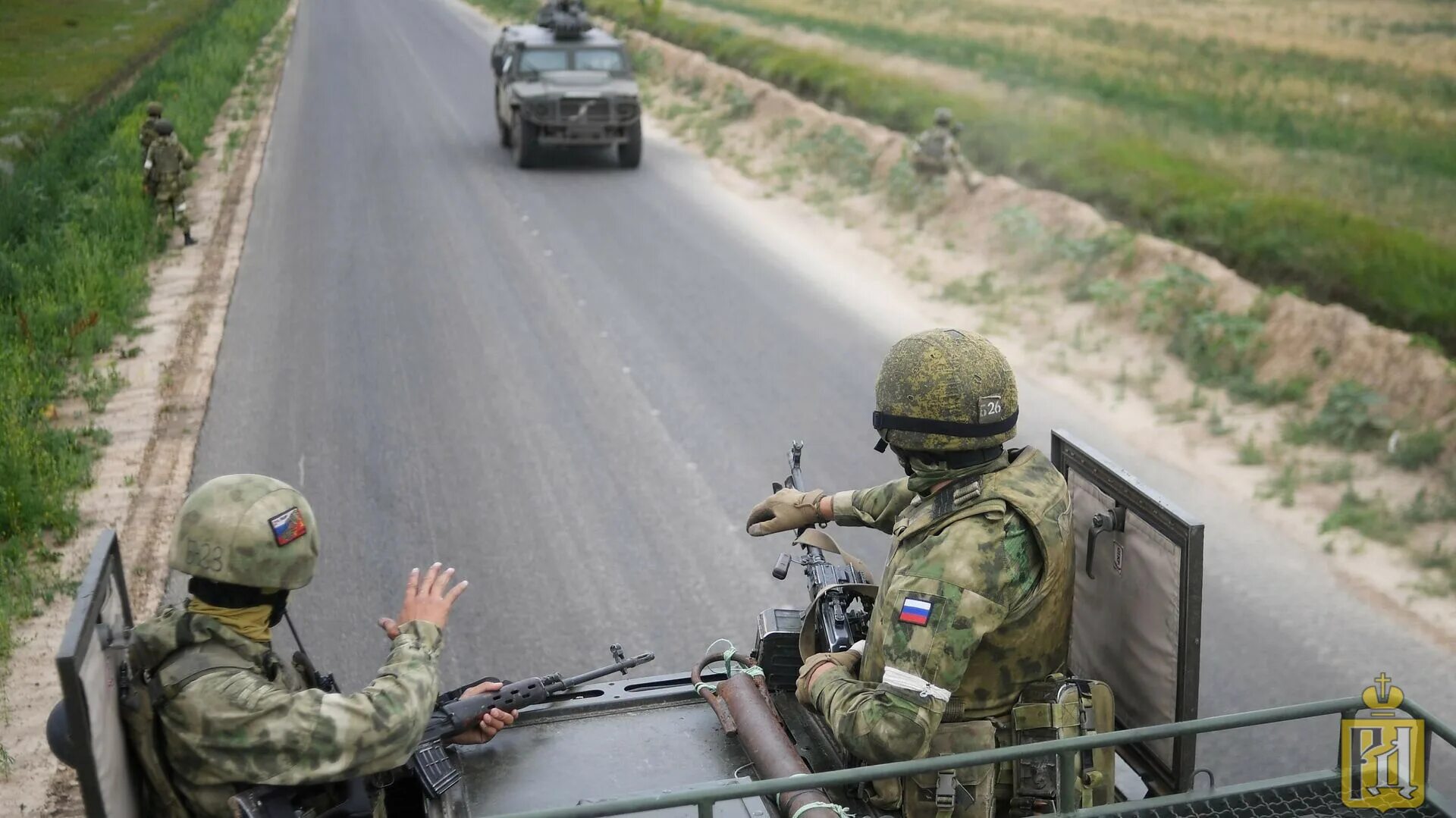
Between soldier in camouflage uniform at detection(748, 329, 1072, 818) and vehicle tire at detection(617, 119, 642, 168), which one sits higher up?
soldier in camouflage uniform at detection(748, 329, 1072, 818)

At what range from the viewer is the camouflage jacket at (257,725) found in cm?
303

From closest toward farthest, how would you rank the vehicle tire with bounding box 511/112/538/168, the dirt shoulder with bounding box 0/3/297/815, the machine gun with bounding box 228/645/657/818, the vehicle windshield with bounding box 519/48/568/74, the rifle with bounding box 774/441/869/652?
the machine gun with bounding box 228/645/657/818 → the rifle with bounding box 774/441/869/652 → the dirt shoulder with bounding box 0/3/297/815 → the vehicle tire with bounding box 511/112/538/168 → the vehicle windshield with bounding box 519/48/568/74

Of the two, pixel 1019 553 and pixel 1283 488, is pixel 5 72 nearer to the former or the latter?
pixel 1283 488

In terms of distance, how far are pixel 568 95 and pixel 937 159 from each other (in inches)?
197

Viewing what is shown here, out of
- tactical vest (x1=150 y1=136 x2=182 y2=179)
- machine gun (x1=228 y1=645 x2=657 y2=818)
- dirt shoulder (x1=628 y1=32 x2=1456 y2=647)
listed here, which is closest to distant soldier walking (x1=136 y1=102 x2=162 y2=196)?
tactical vest (x1=150 y1=136 x2=182 y2=179)

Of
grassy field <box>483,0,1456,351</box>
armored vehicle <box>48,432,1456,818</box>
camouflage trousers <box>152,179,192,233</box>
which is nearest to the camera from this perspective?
armored vehicle <box>48,432,1456,818</box>

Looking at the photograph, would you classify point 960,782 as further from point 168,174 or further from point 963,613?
point 168,174

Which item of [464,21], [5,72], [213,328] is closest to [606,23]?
[464,21]

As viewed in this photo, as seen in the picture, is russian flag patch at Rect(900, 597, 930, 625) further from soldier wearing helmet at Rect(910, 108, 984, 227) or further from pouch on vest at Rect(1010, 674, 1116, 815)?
soldier wearing helmet at Rect(910, 108, 984, 227)

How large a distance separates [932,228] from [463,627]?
8.90 metres

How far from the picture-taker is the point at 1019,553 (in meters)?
3.15

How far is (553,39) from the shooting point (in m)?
18.6

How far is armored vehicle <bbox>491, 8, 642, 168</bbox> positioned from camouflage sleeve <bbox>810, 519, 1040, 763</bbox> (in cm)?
1456

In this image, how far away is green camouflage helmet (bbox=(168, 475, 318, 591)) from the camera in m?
3.12
